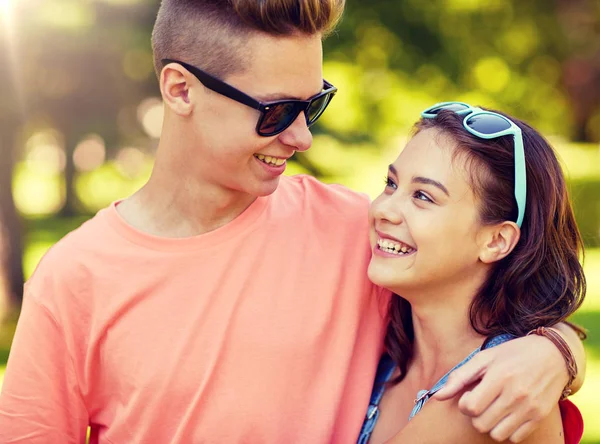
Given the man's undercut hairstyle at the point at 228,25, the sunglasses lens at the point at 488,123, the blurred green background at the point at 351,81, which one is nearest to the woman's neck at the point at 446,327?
the sunglasses lens at the point at 488,123

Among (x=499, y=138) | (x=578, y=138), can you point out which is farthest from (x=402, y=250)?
(x=578, y=138)

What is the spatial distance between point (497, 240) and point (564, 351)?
0.50 metres

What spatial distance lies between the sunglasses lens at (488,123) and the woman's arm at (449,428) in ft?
3.30

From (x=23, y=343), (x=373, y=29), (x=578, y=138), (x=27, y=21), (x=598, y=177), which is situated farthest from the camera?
(x=578, y=138)

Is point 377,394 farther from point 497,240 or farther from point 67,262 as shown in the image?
point 67,262

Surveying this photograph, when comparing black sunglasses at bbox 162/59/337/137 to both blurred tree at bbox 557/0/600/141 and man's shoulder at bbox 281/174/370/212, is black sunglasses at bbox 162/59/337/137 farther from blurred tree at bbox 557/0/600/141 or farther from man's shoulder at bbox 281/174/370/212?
blurred tree at bbox 557/0/600/141

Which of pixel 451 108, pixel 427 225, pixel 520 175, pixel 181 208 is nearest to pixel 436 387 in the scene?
pixel 427 225

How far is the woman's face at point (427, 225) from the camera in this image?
2941 mm

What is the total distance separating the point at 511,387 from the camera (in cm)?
248

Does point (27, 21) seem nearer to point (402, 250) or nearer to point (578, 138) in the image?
point (402, 250)

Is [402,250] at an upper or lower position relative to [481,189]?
lower

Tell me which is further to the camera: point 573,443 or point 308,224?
point 308,224

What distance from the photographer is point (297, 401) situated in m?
2.96

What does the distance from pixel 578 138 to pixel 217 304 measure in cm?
2311
